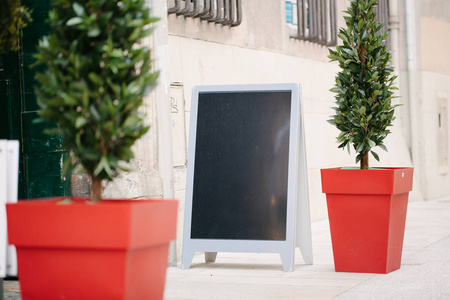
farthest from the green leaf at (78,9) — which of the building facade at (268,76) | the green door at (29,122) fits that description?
the green door at (29,122)

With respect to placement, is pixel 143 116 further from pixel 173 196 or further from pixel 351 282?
pixel 173 196

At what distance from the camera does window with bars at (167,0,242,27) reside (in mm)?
6777

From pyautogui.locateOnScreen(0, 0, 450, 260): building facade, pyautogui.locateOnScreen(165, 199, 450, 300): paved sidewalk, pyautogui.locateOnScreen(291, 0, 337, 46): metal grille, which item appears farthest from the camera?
pyautogui.locateOnScreen(291, 0, 337, 46): metal grille

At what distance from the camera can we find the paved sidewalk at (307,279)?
187 inches

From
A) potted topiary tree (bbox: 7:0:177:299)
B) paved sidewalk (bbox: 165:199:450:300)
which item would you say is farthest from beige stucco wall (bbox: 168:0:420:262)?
potted topiary tree (bbox: 7:0:177:299)

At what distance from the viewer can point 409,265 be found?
5.86 meters

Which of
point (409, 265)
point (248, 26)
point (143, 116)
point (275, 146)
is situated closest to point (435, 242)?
point (409, 265)

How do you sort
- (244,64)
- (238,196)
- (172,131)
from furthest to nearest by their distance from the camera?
(244,64) < (172,131) < (238,196)

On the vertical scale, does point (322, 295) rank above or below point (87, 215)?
below

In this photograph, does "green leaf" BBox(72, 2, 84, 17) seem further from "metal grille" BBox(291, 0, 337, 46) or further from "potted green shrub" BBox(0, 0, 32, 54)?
"metal grille" BBox(291, 0, 337, 46)

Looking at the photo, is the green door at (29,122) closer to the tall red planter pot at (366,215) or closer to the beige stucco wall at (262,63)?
the beige stucco wall at (262,63)

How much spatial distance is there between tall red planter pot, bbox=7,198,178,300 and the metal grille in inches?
250

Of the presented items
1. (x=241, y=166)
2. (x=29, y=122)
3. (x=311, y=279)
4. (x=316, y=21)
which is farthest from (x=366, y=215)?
(x=316, y=21)

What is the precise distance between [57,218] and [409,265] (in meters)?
3.51
